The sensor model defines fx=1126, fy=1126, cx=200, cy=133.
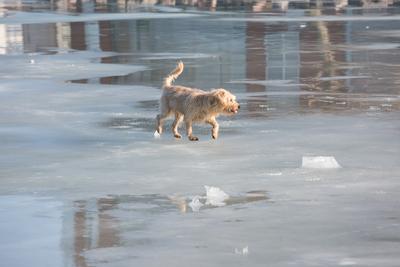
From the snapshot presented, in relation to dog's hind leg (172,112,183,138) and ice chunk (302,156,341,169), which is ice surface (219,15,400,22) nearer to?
dog's hind leg (172,112,183,138)

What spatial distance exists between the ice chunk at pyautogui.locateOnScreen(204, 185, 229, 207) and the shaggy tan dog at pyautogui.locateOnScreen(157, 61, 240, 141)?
278 cm

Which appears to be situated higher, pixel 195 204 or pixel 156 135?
pixel 195 204

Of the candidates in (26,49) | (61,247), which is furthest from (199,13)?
(61,247)

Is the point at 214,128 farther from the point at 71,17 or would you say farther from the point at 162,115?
the point at 71,17

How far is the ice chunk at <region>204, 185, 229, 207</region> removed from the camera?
8930mm

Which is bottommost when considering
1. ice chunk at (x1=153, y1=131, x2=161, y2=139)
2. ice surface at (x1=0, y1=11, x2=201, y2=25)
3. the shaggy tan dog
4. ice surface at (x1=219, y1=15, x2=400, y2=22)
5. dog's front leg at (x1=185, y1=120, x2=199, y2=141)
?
ice surface at (x1=0, y1=11, x2=201, y2=25)

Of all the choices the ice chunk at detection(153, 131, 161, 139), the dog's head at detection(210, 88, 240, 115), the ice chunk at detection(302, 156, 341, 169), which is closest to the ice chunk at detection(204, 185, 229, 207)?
the ice chunk at detection(302, 156, 341, 169)

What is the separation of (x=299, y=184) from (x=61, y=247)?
111 inches

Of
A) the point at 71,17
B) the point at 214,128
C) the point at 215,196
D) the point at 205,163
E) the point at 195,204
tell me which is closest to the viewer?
the point at 195,204

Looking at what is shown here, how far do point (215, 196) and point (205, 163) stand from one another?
1.70m

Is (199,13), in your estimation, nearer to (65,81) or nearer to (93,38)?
(93,38)

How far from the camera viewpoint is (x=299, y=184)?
9664mm

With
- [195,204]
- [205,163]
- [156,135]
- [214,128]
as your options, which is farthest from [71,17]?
[195,204]

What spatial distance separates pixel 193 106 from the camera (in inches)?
487
